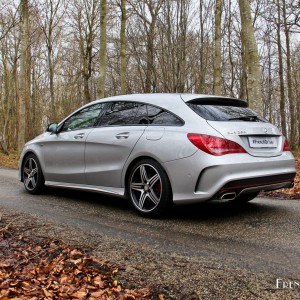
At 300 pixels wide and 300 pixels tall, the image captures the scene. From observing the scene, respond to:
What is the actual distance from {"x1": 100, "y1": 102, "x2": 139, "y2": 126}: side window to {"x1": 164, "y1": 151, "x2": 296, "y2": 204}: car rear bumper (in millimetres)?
1110

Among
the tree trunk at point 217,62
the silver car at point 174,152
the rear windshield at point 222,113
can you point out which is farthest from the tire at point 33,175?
the tree trunk at point 217,62

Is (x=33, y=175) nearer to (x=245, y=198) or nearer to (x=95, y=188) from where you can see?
(x=95, y=188)

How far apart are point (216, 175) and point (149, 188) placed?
940mm

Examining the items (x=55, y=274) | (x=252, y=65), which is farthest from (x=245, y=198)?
(x=252, y=65)

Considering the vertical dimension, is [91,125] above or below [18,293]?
above

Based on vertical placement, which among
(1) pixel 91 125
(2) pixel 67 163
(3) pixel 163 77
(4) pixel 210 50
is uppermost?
(4) pixel 210 50

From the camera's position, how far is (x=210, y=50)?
23.9m

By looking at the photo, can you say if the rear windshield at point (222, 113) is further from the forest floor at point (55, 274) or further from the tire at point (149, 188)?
the forest floor at point (55, 274)

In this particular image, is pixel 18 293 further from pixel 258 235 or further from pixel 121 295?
pixel 258 235

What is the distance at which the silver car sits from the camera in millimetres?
3914

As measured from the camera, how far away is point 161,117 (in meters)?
4.51

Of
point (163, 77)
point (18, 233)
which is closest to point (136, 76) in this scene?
point (163, 77)

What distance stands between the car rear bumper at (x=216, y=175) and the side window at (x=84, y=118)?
182 cm

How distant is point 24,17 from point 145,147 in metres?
15.0
